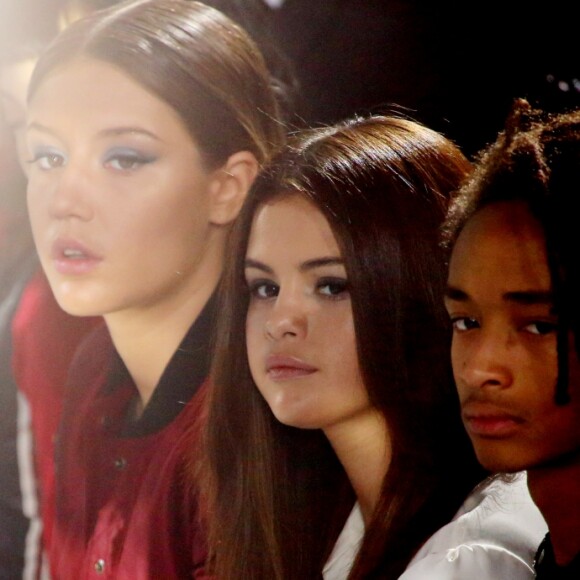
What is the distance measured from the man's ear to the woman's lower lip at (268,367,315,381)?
0.31 meters

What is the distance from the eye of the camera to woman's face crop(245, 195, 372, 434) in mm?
1490

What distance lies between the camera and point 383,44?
1679 millimetres

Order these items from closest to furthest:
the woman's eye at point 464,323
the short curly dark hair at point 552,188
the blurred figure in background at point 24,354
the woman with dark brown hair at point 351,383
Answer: the short curly dark hair at point 552,188 → the woman's eye at point 464,323 → the woman with dark brown hair at point 351,383 → the blurred figure in background at point 24,354

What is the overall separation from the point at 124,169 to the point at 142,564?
66cm

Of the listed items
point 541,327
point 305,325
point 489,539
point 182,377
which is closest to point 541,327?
point 541,327

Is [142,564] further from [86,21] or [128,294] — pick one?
[86,21]

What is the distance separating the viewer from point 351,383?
149 cm

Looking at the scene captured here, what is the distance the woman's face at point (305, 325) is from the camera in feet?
4.89

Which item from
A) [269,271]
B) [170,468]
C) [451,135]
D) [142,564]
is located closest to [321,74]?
[451,135]

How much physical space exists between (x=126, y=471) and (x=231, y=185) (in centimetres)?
53

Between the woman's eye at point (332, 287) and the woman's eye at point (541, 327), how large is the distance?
355 millimetres

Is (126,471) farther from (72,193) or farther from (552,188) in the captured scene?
(552,188)

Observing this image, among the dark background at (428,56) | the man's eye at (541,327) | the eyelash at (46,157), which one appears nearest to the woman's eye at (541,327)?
the man's eye at (541,327)

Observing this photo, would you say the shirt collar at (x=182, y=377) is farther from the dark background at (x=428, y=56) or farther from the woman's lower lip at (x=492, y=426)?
the woman's lower lip at (x=492, y=426)
